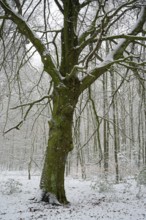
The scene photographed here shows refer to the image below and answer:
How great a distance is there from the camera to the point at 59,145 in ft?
16.5

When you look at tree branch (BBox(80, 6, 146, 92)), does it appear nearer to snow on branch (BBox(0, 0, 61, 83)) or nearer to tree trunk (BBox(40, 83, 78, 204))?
tree trunk (BBox(40, 83, 78, 204))

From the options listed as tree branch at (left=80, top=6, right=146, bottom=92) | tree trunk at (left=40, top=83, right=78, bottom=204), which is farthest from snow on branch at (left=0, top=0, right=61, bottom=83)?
tree branch at (left=80, top=6, right=146, bottom=92)

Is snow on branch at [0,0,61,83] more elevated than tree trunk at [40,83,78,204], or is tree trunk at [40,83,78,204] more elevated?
snow on branch at [0,0,61,83]

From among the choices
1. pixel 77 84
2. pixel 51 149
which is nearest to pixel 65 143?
pixel 51 149

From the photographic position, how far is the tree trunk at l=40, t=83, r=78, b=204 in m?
5.02

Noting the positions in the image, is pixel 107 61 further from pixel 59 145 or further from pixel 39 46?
pixel 59 145

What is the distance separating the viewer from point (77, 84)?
5273 millimetres

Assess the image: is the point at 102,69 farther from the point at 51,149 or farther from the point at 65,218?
the point at 65,218

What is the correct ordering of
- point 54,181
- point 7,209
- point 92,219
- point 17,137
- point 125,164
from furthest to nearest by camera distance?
point 17,137 → point 125,164 → point 54,181 → point 7,209 → point 92,219

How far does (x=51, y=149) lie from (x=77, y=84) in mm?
1409

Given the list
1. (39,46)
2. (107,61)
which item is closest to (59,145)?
(107,61)

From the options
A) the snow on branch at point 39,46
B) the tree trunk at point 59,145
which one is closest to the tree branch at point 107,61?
the tree trunk at point 59,145

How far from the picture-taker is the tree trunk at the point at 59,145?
5.02 meters

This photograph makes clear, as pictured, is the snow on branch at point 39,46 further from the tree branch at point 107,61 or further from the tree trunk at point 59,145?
the tree branch at point 107,61
